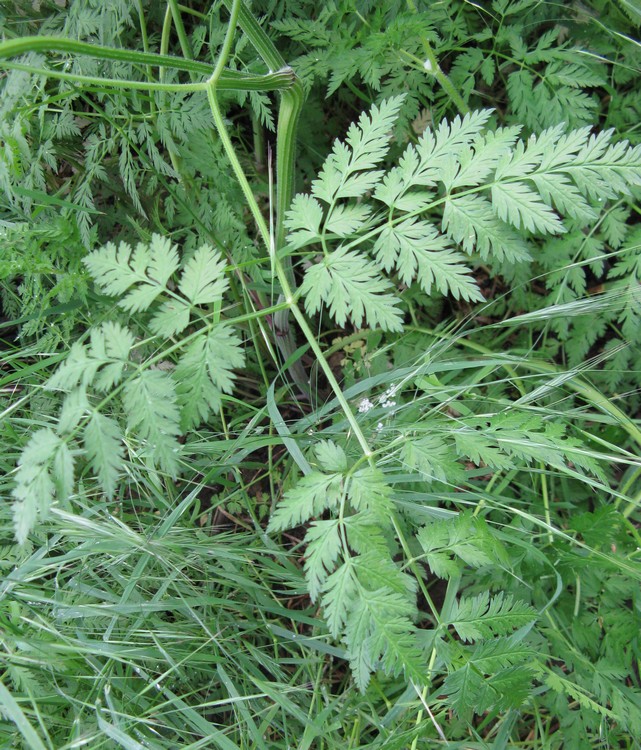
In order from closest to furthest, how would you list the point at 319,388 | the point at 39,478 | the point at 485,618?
the point at 39,478, the point at 485,618, the point at 319,388

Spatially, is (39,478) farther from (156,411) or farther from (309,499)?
(309,499)

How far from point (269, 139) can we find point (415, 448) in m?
1.49

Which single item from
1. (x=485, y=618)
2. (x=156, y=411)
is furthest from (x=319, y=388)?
(x=156, y=411)

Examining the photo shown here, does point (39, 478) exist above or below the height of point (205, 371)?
below

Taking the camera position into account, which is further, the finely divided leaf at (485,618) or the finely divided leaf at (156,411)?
the finely divided leaf at (485,618)

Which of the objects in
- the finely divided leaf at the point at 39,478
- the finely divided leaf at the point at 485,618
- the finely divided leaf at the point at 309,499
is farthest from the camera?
the finely divided leaf at the point at 485,618

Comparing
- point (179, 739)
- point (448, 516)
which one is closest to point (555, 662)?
point (448, 516)

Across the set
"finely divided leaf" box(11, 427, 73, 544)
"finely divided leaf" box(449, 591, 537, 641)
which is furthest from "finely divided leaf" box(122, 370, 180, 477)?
"finely divided leaf" box(449, 591, 537, 641)

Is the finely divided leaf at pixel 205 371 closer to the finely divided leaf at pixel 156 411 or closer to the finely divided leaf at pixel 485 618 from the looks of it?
the finely divided leaf at pixel 156 411

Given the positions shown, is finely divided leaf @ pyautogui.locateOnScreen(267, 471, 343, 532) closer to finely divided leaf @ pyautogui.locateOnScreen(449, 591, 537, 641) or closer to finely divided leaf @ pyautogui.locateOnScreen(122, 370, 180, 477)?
finely divided leaf @ pyautogui.locateOnScreen(122, 370, 180, 477)

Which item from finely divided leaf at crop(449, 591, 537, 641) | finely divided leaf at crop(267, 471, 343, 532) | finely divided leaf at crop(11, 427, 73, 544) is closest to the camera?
finely divided leaf at crop(11, 427, 73, 544)

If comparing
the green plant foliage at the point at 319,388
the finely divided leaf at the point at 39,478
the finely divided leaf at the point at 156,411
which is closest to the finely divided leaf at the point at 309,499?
the green plant foliage at the point at 319,388

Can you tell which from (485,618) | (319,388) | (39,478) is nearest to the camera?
(39,478)

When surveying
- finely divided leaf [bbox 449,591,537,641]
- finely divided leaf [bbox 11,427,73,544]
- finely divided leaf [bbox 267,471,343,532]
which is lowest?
finely divided leaf [bbox 449,591,537,641]
